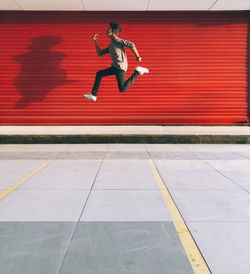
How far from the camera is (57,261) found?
2.32 meters

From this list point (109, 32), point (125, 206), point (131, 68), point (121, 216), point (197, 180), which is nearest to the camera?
point (121, 216)

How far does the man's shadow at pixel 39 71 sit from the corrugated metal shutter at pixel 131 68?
1.2 inches

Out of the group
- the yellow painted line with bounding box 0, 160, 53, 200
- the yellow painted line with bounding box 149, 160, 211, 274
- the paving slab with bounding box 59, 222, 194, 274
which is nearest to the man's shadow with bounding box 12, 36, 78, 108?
the yellow painted line with bounding box 0, 160, 53, 200

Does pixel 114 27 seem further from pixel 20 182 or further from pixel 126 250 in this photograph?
pixel 126 250

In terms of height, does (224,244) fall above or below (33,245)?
below

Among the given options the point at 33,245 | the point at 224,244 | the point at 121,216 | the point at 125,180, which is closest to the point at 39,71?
the point at 125,180

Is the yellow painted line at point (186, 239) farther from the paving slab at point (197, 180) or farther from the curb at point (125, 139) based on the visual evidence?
the curb at point (125, 139)

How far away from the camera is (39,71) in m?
9.58

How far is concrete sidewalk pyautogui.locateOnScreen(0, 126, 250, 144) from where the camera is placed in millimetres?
9383

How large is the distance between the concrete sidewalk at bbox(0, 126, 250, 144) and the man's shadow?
3.35 feet

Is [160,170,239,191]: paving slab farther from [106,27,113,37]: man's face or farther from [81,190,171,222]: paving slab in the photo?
[106,27,113,37]: man's face

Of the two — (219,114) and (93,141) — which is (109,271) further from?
(219,114)

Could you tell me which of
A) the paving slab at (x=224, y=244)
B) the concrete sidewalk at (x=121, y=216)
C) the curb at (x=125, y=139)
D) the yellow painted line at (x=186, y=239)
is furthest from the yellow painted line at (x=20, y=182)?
the curb at (x=125, y=139)

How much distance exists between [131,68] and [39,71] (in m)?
3.02
